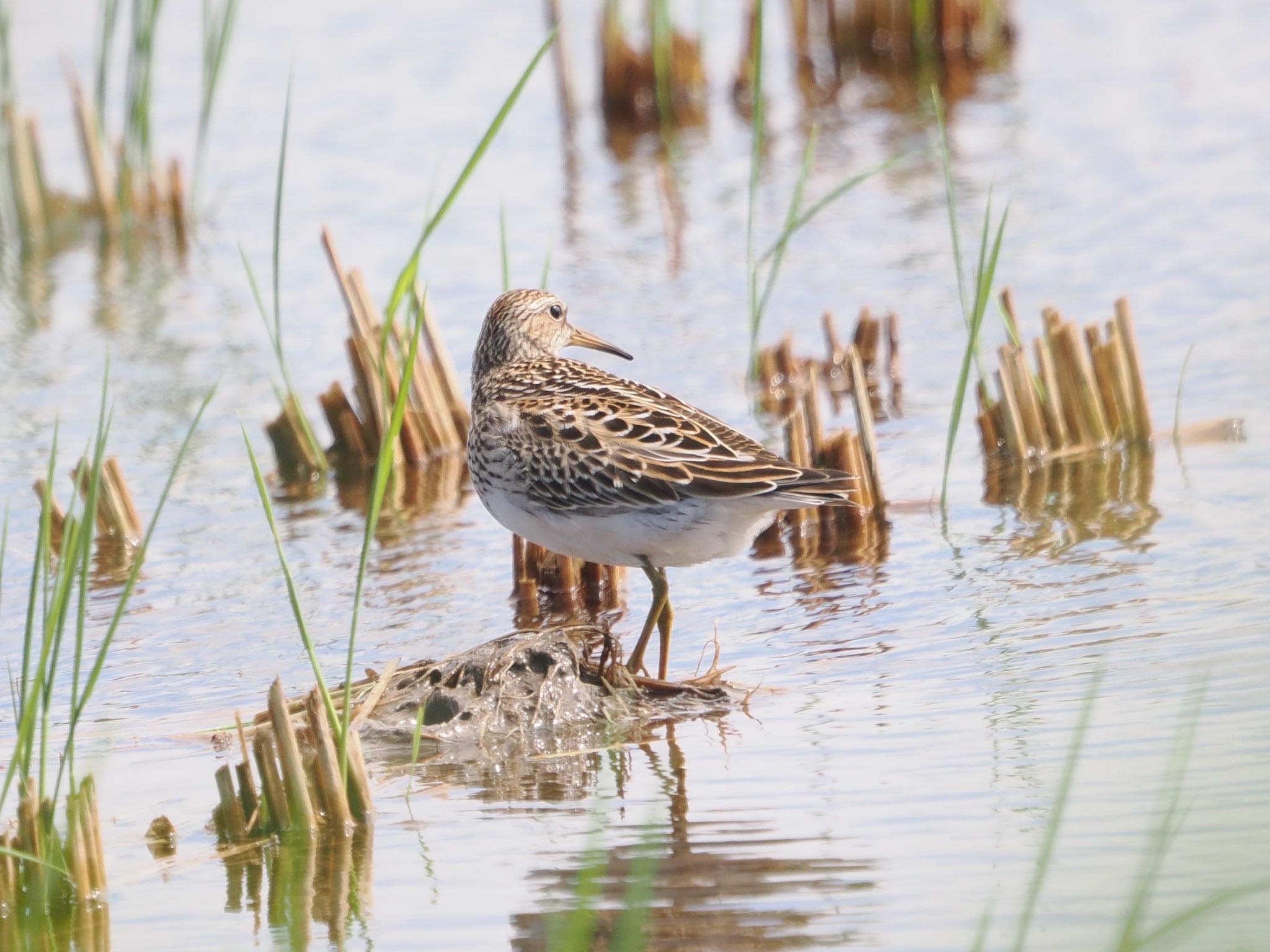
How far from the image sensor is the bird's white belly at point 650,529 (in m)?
→ 5.86

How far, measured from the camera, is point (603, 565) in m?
7.37

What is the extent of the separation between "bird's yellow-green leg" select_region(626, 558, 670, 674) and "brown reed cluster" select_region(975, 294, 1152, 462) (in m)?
2.63

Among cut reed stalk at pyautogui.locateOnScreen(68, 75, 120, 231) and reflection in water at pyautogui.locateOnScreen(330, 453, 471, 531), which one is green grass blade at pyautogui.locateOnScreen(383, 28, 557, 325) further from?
cut reed stalk at pyautogui.locateOnScreen(68, 75, 120, 231)

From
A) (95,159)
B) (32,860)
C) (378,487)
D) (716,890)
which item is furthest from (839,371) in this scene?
(95,159)

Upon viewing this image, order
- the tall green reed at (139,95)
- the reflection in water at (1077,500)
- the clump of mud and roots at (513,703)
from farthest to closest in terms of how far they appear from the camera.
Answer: the tall green reed at (139,95) → the reflection in water at (1077,500) → the clump of mud and roots at (513,703)

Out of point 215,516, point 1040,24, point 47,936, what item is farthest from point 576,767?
point 1040,24

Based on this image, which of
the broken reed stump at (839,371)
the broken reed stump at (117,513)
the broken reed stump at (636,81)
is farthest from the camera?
the broken reed stump at (636,81)

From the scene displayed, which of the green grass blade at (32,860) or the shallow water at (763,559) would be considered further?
the shallow water at (763,559)

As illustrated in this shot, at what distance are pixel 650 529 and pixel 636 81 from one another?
11326 mm

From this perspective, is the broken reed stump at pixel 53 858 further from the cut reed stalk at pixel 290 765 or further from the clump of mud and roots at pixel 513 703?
the clump of mud and roots at pixel 513 703

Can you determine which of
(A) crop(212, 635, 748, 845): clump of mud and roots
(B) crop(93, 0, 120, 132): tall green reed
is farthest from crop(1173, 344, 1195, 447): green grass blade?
(B) crop(93, 0, 120, 132): tall green reed

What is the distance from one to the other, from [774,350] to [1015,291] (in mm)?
2004

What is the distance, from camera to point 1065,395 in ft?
27.7

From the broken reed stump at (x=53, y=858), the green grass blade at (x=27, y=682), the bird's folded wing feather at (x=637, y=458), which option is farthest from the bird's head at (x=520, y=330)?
the broken reed stump at (x=53, y=858)
